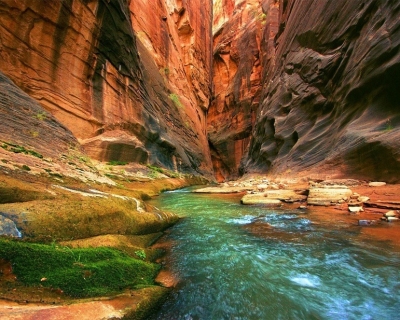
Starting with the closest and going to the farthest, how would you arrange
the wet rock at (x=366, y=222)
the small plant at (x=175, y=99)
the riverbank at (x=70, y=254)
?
the riverbank at (x=70, y=254)
the wet rock at (x=366, y=222)
the small plant at (x=175, y=99)

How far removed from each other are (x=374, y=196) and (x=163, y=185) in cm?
1206

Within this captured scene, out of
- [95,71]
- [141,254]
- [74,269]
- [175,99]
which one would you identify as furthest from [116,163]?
[175,99]

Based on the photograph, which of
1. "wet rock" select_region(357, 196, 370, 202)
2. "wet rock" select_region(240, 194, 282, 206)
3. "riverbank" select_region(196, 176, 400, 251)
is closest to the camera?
"riverbank" select_region(196, 176, 400, 251)

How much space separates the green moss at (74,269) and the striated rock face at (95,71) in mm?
12101

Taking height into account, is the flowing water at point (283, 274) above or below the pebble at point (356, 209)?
below

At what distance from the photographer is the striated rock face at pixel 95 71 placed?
40.1 feet

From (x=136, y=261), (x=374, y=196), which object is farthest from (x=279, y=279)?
(x=374, y=196)

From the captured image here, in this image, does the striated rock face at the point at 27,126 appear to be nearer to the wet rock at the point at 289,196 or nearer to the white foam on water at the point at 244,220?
the white foam on water at the point at 244,220

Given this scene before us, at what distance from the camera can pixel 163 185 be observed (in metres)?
16.2

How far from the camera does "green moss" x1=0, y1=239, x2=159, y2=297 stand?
2590mm

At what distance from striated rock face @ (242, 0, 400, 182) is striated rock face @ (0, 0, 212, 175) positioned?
11.1 m

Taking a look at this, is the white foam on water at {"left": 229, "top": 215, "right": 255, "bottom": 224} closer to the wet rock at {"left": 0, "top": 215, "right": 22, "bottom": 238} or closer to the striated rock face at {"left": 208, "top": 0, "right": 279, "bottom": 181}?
the wet rock at {"left": 0, "top": 215, "right": 22, "bottom": 238}

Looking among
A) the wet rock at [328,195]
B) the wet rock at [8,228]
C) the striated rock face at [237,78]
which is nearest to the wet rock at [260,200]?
the wet rock at [328,195]

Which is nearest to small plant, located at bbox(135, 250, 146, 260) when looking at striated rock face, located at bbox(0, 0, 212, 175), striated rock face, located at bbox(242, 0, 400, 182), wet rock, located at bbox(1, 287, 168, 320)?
wet rock, located at bbox(1, 287, 168, 320)
